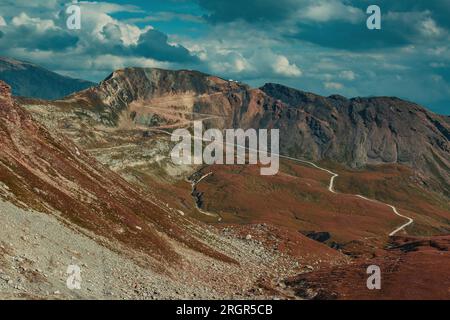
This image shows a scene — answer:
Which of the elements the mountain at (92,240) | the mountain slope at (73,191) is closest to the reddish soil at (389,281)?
the mountain at (92,240)

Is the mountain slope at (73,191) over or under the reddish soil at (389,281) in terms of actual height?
over

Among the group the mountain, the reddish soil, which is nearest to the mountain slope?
the mountain

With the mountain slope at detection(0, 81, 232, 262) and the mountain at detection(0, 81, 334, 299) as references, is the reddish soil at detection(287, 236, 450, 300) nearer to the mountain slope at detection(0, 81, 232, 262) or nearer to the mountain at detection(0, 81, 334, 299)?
the mountain at detection(0, 81, 334, 299)

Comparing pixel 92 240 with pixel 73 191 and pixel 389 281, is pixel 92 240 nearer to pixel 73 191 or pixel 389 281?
pixel 73 191

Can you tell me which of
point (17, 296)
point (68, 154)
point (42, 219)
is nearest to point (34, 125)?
point (68, 154)

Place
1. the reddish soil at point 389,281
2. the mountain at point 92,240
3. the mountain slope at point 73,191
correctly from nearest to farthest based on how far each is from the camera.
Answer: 1. the mountain at point 92,240
2. the mountain slope at point 73,191
3. the reddish soil at point 389,281

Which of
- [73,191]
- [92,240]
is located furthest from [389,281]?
[73,191]

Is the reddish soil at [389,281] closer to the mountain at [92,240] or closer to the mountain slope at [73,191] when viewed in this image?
the mountain at [92,240]

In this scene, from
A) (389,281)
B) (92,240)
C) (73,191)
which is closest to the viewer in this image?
(92,240)

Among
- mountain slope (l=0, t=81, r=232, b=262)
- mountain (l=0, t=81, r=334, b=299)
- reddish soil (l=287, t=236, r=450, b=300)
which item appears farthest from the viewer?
reddish soil (l=287, t=236, r=450, b=300)

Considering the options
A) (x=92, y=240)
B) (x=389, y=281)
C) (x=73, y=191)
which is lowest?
(x=389, y=281)
